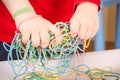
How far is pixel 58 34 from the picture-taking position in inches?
17.5

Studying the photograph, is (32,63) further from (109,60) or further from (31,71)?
(109,60)

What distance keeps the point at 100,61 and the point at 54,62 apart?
0.10m

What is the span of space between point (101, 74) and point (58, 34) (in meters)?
0.16

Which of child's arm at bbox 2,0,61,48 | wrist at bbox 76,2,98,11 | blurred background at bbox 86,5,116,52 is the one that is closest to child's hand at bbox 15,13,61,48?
child's arm at bbox 2,0,61,48

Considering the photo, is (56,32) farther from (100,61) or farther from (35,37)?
(100,61)

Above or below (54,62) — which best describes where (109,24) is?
above

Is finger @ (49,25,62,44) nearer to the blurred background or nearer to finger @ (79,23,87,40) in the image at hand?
finger @ (79,23,87,40)

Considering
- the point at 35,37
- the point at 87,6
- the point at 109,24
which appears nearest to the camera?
the point at 35,37

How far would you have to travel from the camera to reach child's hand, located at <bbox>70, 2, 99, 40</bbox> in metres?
0.48

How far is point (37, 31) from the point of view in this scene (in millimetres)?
430

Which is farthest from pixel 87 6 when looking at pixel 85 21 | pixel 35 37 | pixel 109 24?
pixel 109 24

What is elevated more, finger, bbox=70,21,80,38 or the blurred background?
the blurred background

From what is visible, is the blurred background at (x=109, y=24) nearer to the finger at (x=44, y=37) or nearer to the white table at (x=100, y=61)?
the white table at (x=100, y=61)

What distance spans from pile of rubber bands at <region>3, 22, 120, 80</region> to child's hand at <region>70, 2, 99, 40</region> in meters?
0.01
